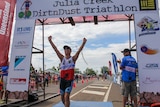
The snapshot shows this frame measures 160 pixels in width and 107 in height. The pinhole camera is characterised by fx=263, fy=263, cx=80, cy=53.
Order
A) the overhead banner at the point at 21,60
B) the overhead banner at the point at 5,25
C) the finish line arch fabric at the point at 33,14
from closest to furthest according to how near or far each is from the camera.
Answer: the finish line arch fabric at the point at 33,14 → the overhead banner at the point at 21,60 → the overhead banner at the point at 5,25

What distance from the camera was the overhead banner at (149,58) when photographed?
8922 millimetres

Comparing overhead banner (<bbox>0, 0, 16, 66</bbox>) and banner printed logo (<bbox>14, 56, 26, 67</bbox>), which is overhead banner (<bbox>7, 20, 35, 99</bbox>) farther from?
overhead banner (<bbox>0, 0, 16, 66</bbox>)

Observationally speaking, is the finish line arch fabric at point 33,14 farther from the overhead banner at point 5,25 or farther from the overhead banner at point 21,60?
the overhead banner at point 5,25

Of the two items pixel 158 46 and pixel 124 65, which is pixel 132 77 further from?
pixel 158 46

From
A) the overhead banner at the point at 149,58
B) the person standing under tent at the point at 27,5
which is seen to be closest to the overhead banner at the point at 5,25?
the person standing under tent at the point at 27,5

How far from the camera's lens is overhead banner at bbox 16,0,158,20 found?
9.62m

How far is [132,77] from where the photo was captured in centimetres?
823

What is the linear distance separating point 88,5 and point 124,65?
3.00 m

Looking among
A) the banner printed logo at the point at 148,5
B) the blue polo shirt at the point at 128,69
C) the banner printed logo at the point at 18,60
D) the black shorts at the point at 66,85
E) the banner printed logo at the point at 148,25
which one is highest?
the banner printed logo at the point at 148,5

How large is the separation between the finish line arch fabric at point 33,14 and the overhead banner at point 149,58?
762 mm

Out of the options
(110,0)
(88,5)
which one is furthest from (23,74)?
(110,0)

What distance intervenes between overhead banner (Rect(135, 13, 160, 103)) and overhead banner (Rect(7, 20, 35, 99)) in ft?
13.3

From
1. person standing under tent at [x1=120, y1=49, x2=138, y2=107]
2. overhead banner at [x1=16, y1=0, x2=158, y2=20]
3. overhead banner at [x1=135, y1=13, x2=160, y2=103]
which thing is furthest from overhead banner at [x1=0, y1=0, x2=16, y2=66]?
overhead banner at [x1=135, y1=13, x2=160, y2=103]

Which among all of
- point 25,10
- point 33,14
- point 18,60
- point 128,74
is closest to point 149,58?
point 128,74
